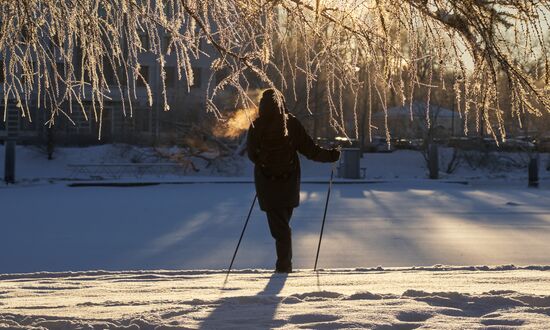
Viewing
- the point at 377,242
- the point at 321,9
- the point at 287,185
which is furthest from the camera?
the point at 377,242

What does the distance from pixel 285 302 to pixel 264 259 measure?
532cm

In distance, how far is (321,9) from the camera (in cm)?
525

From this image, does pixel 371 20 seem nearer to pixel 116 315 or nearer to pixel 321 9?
pixel 321 9

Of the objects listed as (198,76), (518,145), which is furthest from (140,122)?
(518,145)

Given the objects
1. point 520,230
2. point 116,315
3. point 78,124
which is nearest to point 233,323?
point 116,315

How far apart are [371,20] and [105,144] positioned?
3440 centimetres

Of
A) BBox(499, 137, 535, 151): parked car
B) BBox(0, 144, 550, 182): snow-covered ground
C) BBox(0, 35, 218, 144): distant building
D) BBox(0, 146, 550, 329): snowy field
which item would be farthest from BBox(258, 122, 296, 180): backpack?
BBox(499, 137, 535, 151): parked car

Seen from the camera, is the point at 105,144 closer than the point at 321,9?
No

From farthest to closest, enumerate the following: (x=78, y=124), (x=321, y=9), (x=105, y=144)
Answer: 1. (x=78, y=124)
2. (x=105, y=144)
3. (x=321, y=9)

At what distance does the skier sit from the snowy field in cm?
39

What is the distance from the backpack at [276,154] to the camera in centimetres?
777

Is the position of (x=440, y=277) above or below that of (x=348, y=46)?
below

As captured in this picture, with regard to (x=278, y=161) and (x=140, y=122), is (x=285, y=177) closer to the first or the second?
(x=278, y=161)

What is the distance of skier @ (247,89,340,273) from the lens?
7785mm
